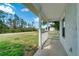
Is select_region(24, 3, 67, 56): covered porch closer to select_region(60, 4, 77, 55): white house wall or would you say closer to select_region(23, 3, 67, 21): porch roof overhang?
select_region(23, 3, 67, 21): porch roof overhang

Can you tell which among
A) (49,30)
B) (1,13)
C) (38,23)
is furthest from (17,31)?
(49,30)

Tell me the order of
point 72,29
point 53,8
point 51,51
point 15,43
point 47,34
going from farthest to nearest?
1. point 47,34
2. point 53,8
3. point 51,51
4. point 15,43
5. point 72,29

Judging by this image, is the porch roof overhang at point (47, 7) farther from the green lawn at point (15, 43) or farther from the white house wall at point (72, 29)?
the green lawn at point (15, 43)

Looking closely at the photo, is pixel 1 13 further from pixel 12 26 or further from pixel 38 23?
pixel 38 23

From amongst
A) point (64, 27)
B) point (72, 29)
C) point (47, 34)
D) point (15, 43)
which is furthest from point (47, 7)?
point (47, 34)

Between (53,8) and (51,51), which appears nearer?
(51,51)

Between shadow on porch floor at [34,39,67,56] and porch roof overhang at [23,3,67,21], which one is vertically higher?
porch roof overhang at [23,3,67,21]

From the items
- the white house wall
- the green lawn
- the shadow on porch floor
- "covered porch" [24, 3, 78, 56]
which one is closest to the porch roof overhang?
"covered porch" [24, 3, 78, 56]

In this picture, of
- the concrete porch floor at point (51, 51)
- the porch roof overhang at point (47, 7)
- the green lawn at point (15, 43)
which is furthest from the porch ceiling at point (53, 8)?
the concrete porch floor at point (51, 51)

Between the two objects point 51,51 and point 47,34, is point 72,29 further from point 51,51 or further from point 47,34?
point 47,34

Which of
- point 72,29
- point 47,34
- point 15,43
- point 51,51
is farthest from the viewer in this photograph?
point 47,34

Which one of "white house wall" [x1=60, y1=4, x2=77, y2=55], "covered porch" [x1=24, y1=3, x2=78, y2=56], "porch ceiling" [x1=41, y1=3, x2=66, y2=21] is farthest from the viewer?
"porch ceiling" [x1=41, y1=3, x2=66, y2=21]

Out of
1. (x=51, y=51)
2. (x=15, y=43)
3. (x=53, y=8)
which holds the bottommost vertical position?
(x=51, y=51)

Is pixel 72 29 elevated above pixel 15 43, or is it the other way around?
pixel 72 29
